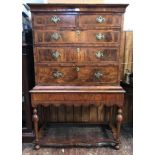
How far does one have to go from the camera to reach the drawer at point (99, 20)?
1.62m

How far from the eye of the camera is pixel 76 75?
1.71 m

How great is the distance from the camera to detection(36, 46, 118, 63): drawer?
1671 mm

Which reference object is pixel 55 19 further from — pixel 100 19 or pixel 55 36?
pixel 100 19

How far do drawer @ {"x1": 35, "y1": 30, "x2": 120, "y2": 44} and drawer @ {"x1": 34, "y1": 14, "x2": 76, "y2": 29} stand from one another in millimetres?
64

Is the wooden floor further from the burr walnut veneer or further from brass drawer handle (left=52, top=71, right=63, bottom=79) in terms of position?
brass drawer handle (left=52, top=71, right=63, bottom=79)

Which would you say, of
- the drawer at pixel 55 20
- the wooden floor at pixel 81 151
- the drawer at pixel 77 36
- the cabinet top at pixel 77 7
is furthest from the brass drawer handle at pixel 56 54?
the wooden floor at pixel 81 151

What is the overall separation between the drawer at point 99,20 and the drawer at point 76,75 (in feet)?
1.33

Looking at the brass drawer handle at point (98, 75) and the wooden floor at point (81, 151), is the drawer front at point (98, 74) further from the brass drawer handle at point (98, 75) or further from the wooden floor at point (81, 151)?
the wooden floor at point (81, 151)
